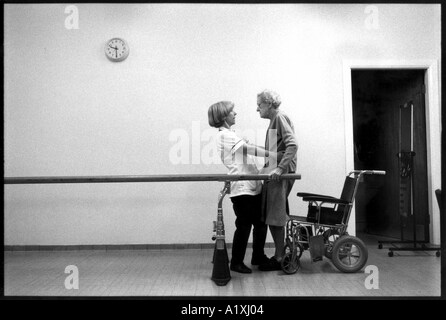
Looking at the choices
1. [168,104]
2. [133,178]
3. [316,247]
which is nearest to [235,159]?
[133,178]

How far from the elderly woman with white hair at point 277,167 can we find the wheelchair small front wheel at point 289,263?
65mm

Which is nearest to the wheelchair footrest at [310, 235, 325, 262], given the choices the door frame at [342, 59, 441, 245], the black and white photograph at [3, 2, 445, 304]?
the black and white photograph at [3, 2, 445, 304]

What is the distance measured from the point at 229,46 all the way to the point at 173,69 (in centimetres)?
64

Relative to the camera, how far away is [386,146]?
5.71m

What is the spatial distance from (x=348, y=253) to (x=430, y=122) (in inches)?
82.4

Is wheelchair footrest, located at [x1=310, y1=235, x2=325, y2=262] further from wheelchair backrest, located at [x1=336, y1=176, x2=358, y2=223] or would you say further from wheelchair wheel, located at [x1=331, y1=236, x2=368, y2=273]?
wheelchair backrest, located at [x1=336, y1=176, x2=358, y2=223]

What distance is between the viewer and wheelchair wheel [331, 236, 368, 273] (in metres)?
3.37

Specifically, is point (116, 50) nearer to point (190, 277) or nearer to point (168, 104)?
point (168, 104)

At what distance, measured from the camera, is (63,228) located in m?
4.57

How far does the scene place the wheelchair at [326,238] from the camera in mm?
3362

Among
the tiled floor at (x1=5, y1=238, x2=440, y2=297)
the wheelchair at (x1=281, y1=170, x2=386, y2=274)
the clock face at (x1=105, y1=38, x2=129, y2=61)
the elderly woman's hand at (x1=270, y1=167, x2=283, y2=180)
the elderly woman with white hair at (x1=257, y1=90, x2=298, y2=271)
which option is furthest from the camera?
the clock face at (x1=105, y1=38, x2=129, y2=61)

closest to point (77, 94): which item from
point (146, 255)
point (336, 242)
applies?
point (146, 255)

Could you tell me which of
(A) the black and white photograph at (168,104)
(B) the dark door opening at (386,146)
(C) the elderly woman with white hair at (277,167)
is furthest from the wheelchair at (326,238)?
(B) the dark door opening at (386,146)
